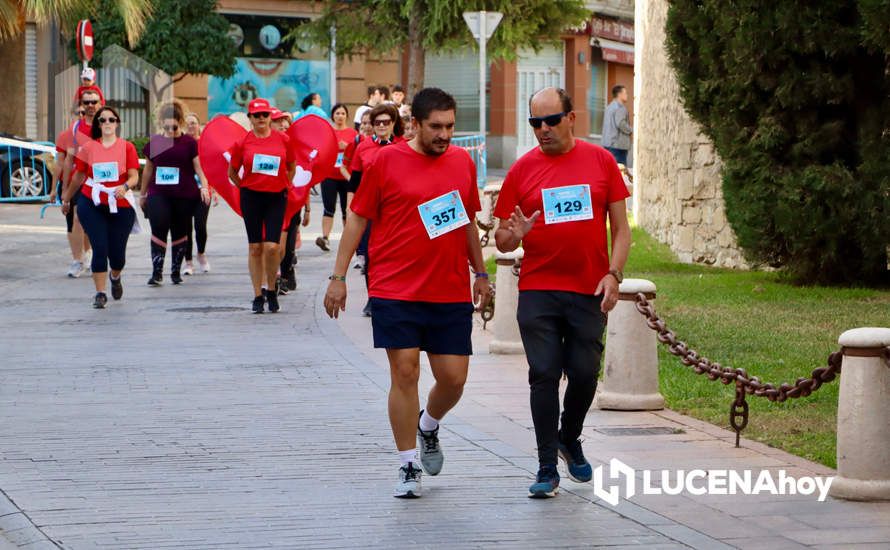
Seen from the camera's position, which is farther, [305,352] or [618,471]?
[305,352]

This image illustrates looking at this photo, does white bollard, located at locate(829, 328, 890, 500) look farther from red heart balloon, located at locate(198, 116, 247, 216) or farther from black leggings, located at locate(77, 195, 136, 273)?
red heart balloon, located at locate(198, 116, 247, 216)

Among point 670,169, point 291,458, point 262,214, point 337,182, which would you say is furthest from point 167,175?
point 291,458

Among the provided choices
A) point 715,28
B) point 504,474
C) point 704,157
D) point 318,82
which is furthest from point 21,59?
point 504,474

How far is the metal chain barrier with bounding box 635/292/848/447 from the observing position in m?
6.94

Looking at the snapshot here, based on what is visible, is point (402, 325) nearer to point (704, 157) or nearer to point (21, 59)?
point (704, 157)

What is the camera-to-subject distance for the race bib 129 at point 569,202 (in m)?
6.97

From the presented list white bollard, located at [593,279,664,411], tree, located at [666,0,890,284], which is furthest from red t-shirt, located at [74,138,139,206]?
white bollard, located at [593,279,664,411]

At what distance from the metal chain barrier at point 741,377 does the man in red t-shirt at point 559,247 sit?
85cm

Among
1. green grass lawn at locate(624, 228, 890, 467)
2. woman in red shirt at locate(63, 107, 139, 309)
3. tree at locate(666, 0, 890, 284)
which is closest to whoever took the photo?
green grass lawn at locate(624, 228, 890, 467)

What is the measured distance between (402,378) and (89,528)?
1.51 m

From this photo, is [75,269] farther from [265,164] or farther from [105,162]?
[265,164]

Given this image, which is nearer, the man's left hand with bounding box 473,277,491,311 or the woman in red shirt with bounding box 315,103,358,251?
the man's left hand with bounding box 473,277,491,311

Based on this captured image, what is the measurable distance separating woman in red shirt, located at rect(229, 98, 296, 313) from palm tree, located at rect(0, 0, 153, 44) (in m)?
15.4

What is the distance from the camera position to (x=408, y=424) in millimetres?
7125
